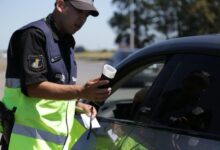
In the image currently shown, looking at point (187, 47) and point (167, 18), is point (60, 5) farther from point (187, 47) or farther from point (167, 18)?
point (167, 18)

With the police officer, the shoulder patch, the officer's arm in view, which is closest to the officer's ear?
the police officer

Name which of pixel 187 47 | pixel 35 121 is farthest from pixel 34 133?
pixel 187 47

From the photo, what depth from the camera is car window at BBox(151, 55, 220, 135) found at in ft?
9.38

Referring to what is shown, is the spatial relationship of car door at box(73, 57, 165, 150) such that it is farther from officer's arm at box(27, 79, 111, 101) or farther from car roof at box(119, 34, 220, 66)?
officer's arm at box(27, 79, 111, 101)

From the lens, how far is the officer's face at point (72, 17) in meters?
3.07

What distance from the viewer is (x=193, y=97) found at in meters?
3.03

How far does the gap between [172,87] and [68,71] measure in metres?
0.60

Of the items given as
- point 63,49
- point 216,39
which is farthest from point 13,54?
point 216,39

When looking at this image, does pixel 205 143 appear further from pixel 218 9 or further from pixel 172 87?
pixel 218 9

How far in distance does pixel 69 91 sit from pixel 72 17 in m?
0.43

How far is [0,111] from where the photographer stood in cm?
318

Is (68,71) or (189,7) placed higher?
(68,71)

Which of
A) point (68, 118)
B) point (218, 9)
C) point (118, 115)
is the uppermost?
point (68, 118)

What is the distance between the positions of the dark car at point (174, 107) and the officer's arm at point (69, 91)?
0.40m
